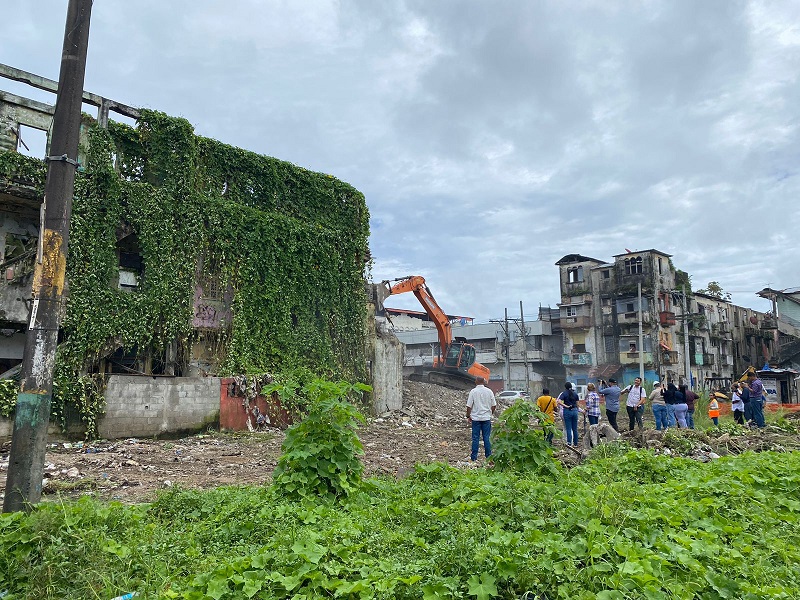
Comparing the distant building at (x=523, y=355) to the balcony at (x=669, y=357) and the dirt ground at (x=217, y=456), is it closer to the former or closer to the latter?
the balcony at (x=669, y=357)

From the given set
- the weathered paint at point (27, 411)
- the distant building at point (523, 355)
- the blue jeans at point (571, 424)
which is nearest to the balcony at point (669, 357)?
the distant building at point (523, 355)

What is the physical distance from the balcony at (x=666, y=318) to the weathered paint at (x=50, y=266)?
44.2 meters

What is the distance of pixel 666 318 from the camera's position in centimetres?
4319

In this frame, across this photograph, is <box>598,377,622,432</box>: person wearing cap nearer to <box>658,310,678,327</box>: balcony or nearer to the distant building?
<box>658,310,678,327</box>: balcony

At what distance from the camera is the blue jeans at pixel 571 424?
463 inches

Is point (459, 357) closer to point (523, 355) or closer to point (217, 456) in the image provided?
point (217, 456)

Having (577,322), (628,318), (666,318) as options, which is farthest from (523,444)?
(577,322)

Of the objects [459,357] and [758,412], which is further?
[459,357]

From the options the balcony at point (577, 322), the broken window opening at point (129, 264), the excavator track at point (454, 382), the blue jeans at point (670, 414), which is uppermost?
the balcony at point (577, 322)

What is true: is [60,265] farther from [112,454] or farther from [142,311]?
[142,311]

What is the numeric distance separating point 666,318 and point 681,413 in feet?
108

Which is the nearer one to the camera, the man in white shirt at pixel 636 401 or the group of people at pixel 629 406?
the group of people at pixel 629 406

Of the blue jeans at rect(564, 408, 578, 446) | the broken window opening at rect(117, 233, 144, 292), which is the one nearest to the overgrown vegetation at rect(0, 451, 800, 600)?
the blue jeans at rect(564, 408, 578, 446)

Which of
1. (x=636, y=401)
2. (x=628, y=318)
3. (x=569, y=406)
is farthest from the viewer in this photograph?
(x=628, y=318)
